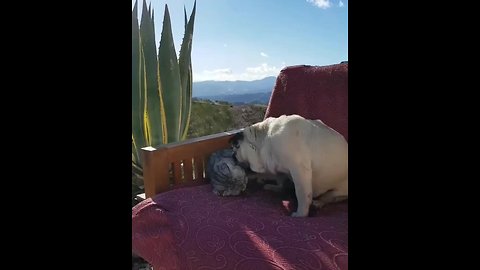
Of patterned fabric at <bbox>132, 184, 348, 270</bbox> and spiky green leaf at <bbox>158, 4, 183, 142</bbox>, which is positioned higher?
spiky green leaf at <bbox>158, 4, 183, 142</bbox>

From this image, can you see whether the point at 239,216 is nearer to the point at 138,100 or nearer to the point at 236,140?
the point at 236,140

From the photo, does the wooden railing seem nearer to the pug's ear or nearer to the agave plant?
the pug's ear

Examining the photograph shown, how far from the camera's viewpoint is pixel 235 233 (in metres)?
1.16

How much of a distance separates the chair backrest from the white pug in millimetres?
238

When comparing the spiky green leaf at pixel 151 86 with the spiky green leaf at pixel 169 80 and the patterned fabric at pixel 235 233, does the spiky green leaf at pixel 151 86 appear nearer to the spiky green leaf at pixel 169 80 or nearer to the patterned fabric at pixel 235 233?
the spiky green leaf at pixel 169 80

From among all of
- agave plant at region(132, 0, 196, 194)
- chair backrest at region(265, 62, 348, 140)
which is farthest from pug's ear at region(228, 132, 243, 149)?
agave plant at region(132, 0, 196, 194)

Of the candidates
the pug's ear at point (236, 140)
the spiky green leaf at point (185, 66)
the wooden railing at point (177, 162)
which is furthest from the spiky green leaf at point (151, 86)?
the pug's ear at point (236, 140)

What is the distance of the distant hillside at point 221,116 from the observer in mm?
4113

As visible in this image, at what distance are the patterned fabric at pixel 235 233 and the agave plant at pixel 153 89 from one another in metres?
1.30

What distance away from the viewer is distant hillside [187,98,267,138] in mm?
4113

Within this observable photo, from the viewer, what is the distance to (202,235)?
1170 mm
